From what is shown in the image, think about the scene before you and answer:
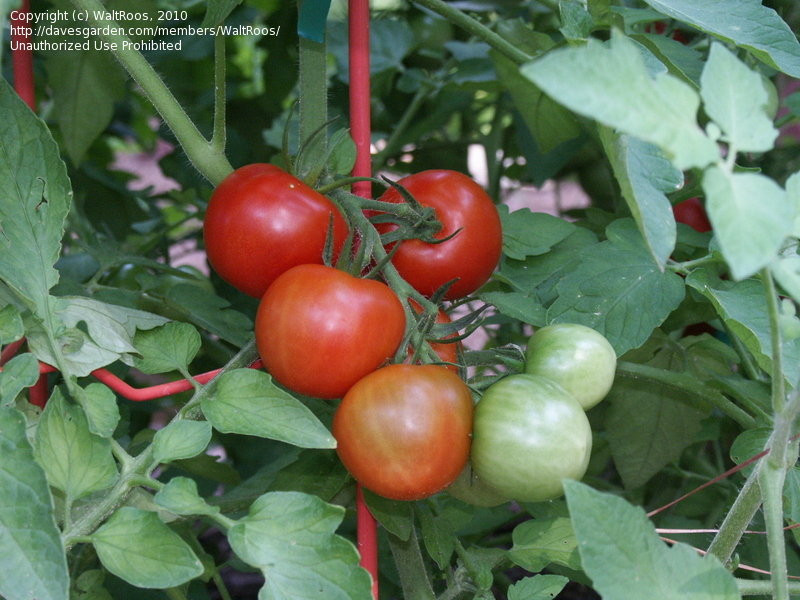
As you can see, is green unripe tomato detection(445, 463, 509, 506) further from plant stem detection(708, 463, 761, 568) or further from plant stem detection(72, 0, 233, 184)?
plant stem detection(72, 0, 233, 184)

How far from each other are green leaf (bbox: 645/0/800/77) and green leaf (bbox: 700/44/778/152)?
0.61 feet

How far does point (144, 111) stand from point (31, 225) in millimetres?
1264

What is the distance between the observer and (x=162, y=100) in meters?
0.70

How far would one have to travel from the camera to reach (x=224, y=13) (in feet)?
2.19

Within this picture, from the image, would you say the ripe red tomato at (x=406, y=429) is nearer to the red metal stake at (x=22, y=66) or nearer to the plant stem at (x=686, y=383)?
the plant stem at (x=686, y=383)

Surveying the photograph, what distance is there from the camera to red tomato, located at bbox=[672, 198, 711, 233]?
1.06 meters

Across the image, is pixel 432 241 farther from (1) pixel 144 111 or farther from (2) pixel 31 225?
(1) pixel 144 111

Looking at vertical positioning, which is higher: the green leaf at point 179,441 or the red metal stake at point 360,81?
the red metal stake at point 360,81

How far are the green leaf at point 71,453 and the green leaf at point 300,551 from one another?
9 cm

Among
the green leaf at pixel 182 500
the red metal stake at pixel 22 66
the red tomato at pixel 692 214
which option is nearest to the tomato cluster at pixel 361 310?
the green leaf at pixel 182 500

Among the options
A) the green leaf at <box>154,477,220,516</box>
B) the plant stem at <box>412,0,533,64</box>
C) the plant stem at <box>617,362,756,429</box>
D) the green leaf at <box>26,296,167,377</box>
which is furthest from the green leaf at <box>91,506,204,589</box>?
the plant stem at <box>412,0,533,64</box>

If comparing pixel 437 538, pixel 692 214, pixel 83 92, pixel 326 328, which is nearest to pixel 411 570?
pixel 437 538

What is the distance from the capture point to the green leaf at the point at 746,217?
35cm

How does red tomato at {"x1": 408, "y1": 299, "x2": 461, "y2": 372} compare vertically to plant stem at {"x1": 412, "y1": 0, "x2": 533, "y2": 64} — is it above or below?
below
